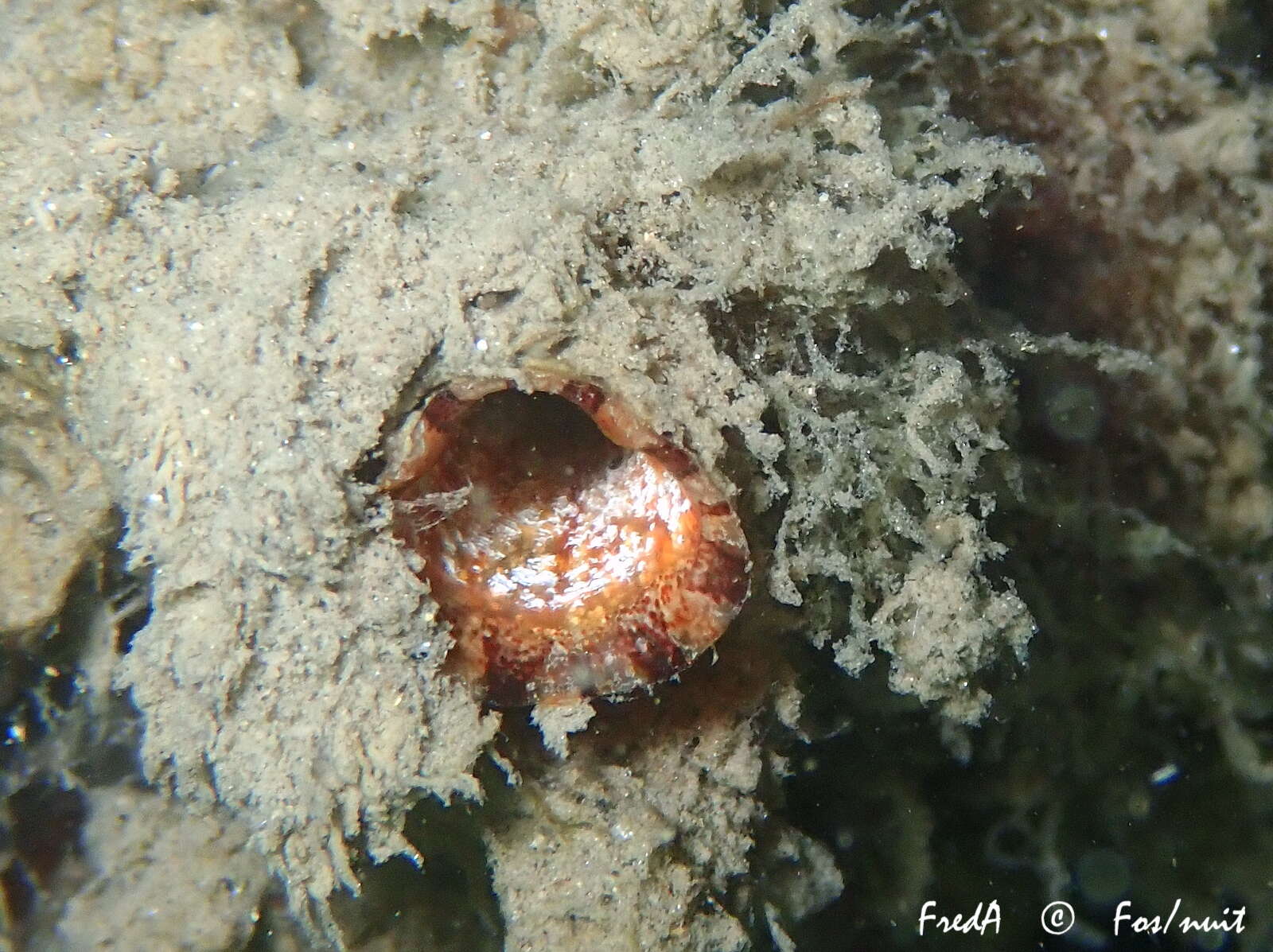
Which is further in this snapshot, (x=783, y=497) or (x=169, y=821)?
(x=169, y=821)

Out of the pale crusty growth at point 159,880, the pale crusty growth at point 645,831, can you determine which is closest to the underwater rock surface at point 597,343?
the pale crusty growth at point 645,831

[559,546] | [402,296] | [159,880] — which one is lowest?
[159,880]

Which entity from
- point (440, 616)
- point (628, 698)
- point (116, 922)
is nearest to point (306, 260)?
point (440, 616)

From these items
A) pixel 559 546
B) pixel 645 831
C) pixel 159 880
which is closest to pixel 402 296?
pixel 559 546

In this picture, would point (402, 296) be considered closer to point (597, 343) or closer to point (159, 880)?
point (597, 343)

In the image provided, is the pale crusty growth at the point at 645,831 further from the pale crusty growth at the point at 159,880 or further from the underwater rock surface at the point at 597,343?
the pale crusty growth at the point at 159,880

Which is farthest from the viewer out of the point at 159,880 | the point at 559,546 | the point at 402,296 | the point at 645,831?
the point at 159,880

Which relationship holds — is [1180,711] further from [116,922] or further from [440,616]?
[116,922]
